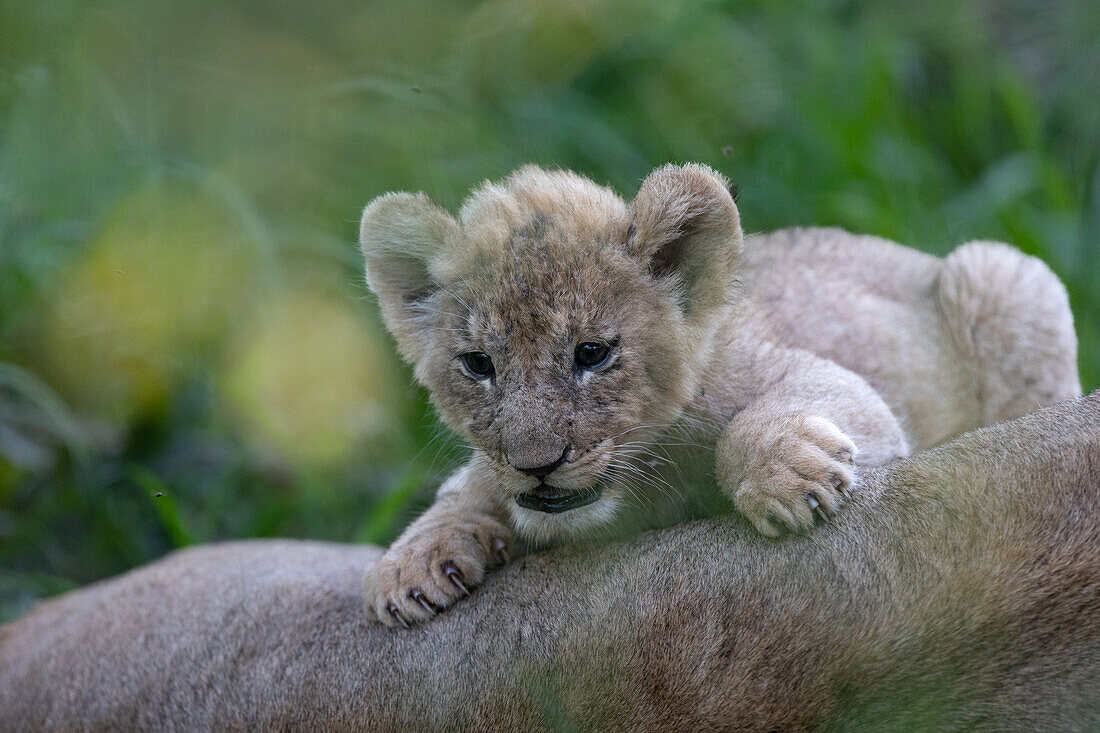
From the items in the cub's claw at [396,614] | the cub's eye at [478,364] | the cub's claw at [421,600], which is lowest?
the cub's claw at [396,614]

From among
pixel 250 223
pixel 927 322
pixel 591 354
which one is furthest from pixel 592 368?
pixel 250 223

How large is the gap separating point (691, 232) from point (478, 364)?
727 millimetres

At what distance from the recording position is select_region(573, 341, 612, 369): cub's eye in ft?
9.80

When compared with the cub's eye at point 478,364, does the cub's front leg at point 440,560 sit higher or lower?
lower

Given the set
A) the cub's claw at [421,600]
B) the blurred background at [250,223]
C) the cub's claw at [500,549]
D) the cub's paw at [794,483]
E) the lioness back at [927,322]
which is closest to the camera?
the cub's paw at [794,483]

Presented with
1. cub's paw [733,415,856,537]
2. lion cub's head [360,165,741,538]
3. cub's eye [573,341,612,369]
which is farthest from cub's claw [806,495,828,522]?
cub's eye [573,341,612,369]

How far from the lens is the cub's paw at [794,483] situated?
281 centimetres

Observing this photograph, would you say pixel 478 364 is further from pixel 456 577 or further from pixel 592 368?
pixel 456 577

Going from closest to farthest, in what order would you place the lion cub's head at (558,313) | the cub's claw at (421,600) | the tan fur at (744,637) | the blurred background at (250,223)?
the tan fur at (744,637) < the lion cub's head at (558,313) < the cub's claw at (421,600) < the blurred background at (250,223)

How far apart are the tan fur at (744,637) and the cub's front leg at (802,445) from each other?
2.9 inches

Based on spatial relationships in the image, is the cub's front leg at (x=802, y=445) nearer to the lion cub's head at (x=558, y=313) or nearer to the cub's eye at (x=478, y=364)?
the lion cub's head at (x=558, y=313)

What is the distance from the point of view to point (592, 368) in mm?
2996

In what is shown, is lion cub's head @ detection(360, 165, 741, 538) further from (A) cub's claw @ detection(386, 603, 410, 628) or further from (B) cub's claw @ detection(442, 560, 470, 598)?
(A) cub's claw @ detection(386, 603, 410, 628)

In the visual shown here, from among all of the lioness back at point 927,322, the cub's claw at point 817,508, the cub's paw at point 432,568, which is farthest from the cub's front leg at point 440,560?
the lioness back at point 927,322
